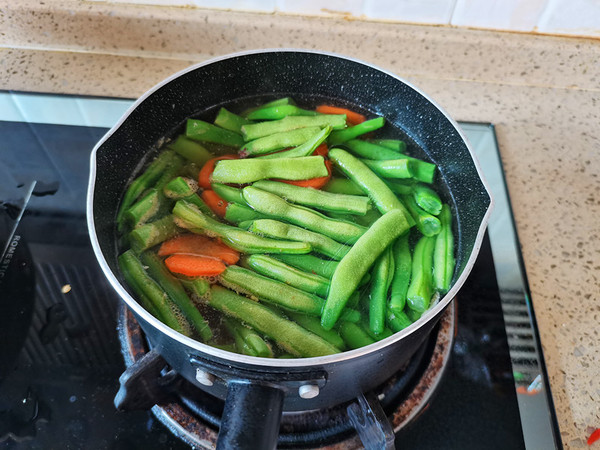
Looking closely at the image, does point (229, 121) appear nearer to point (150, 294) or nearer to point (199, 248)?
point (199, 248)

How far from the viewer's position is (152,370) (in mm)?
725

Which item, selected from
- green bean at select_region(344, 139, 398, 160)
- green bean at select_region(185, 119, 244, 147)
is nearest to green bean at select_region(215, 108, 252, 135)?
green bean at select_region(185, 119, 244, 147)

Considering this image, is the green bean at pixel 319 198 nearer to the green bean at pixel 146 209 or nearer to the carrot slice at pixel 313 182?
the carrot slice at pixel 313 182

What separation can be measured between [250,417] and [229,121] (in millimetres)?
→ 638

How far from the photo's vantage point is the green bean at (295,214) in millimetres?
865

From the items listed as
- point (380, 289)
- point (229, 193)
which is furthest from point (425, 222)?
point (229, 193)

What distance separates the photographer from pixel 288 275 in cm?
82

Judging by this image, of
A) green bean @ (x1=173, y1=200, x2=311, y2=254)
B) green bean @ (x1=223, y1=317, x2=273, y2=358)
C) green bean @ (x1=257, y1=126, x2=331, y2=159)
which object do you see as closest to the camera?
green bean @ (x1=223, y1=317, x2=273, y2=358)

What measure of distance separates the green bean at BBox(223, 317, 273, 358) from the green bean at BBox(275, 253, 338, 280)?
14 cm

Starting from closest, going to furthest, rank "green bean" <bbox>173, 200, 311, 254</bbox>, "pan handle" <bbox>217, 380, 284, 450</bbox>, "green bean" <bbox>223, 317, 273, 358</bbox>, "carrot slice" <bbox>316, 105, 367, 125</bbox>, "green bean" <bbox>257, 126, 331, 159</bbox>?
"pan handle" <bbox>217, 380, 284, 450</bbox> → "green bean" <bbox>223, 317, 273, 358</bbox> → "green bean" <bbox>173, 200, 311, 254</bbox> → "green bean" <bbox>257, 126, 331, 159</bbox> → "carrot slice" <bbox>316, 105, 367, 125</bbox>

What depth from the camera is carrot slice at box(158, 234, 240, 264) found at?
33.5 inches

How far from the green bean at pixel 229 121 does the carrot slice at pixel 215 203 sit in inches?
6.7

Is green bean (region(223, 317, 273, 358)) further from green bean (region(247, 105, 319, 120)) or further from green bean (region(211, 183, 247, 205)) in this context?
green bean (region(247, 105, 319, 120))

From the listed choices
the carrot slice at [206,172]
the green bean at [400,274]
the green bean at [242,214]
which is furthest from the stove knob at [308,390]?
the carrot slice at [206,172]
